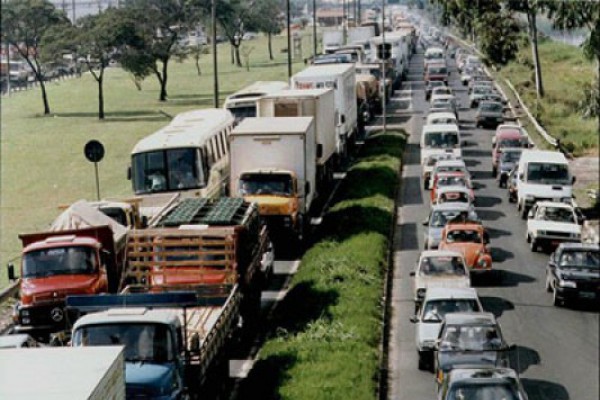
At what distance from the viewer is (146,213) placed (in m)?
34.5

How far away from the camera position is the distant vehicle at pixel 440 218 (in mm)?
34000

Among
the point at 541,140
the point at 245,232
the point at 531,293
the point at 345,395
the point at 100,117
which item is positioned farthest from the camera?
the point at 100,117

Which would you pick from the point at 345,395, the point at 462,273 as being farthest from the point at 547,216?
the point at 345,395

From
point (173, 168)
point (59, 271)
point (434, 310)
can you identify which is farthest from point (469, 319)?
point (173, 168)

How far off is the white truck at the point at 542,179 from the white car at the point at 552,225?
11.5 ft

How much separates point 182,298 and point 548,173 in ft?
78.9

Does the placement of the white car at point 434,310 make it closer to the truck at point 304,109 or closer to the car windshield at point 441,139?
the truck at point 304,109

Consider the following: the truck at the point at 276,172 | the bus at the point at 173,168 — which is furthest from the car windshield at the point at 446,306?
the bus at the point at 173,168

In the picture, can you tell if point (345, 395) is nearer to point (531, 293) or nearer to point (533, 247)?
point (531, 293)

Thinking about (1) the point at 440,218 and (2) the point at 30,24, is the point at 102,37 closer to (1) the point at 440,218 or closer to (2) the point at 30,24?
(2) the point at 30,24

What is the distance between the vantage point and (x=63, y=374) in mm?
12742

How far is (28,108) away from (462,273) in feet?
178

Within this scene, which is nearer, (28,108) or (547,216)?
(547,216)

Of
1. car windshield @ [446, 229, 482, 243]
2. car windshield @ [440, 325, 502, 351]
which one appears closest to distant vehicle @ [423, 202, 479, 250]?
car windshield @ [446, 229, 482, 243]
